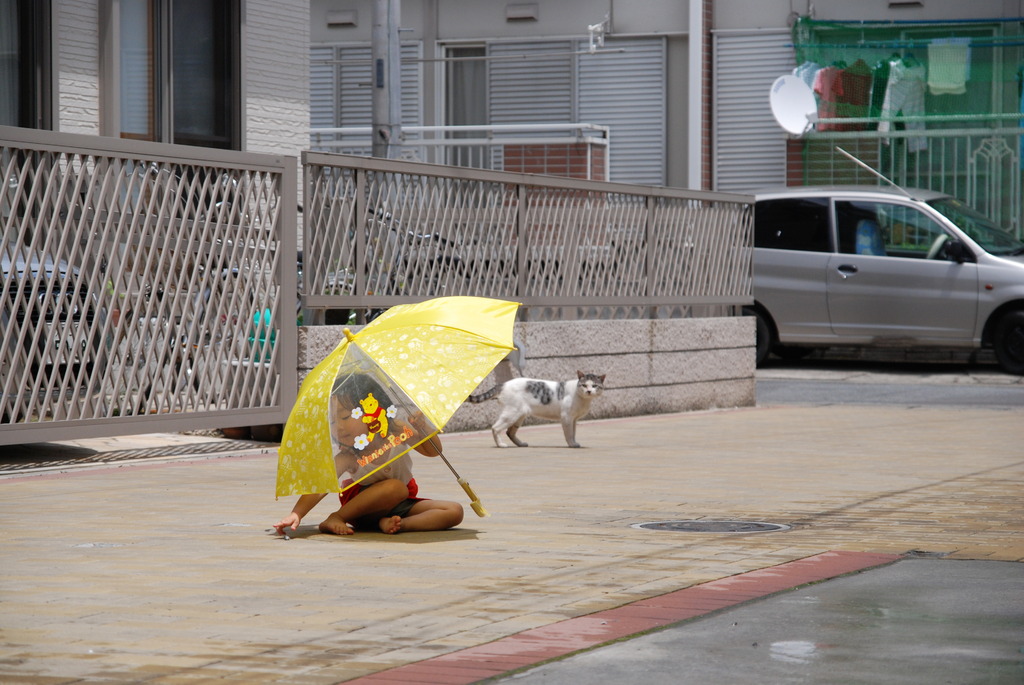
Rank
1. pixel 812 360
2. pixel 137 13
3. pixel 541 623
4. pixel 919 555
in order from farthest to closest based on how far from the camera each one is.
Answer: pixel 812 360 < pixel 137 13 < pixel 919 555 < pixel 541 623

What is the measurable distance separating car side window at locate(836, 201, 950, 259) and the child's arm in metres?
14.1

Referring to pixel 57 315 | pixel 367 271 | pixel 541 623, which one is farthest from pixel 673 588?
pixel 367 271

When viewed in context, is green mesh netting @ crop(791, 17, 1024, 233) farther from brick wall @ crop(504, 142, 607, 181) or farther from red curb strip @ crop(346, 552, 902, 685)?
red curb strip @ crop(346, 552, 902, 685)

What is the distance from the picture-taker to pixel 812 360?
76.8ft

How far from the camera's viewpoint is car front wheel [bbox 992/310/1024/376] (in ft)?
65.4

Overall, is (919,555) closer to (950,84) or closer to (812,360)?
(812,360)

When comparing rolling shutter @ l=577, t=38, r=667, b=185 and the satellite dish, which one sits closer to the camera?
the satellite dish

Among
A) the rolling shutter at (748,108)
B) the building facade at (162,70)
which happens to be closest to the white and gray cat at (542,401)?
the building facade at (162,70)

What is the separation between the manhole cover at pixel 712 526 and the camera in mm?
8164

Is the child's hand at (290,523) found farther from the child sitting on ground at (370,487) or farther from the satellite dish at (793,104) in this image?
the satellite dish at (793,104)

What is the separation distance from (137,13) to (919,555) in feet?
33.3

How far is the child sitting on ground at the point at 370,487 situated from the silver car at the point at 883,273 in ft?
44.4

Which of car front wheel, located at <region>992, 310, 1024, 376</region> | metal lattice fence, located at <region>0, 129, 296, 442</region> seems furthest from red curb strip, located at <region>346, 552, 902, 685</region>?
car front wheel, located at <region>992, 310, 1024, 376</region>

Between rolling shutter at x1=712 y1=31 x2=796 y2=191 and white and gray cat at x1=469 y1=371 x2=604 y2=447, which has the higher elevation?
rolling shutter at x1=712 y1=31 x2=796 y2=191
